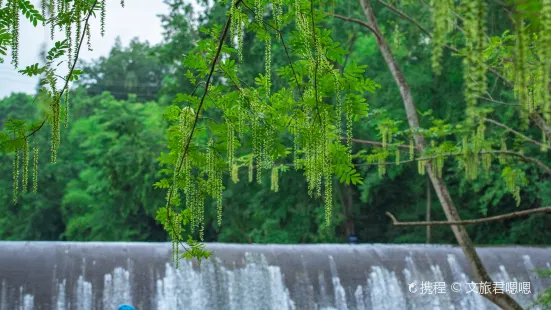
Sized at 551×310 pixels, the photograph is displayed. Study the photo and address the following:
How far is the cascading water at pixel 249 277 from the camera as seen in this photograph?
35.6ft

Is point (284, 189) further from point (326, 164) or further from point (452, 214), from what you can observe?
point (326, 164)

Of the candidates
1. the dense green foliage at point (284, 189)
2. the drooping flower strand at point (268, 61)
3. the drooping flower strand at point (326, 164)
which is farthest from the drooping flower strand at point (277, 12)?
the dense green foliage at point (284, 189)

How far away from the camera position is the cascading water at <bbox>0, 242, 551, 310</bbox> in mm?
10836

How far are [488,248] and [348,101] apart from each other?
32.1 feet

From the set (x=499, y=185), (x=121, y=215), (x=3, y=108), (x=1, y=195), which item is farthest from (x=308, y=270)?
(x=3, y=108)

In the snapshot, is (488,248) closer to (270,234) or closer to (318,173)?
(270,234)

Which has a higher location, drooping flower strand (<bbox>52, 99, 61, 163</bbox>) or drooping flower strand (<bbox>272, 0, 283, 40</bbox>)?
drooping flower strand (<bbox>272, 0, 283, 40</bbox>)

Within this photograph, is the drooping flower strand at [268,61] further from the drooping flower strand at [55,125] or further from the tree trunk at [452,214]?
the tree trunk at [452,214]

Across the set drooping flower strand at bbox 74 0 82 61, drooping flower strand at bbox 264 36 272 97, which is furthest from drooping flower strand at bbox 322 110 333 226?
drooping flower strand at bbox 74 0 82 61

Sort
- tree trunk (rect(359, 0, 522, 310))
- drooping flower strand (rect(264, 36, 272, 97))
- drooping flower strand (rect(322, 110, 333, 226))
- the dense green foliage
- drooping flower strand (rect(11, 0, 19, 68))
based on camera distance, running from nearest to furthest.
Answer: drooping flower strand (rect(11, 0, 19, 68)), drooping flower strand (rect(264, 36, 272, 97)), drooping flower strand (rect(322, 110, 333, 226)), tree trunk (rect(359, 0, 522, 310)), the dense green foliage

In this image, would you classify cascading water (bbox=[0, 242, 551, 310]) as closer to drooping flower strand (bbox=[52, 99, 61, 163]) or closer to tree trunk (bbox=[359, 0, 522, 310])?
tree trunk (bbox=[359, 0, 522, 310])

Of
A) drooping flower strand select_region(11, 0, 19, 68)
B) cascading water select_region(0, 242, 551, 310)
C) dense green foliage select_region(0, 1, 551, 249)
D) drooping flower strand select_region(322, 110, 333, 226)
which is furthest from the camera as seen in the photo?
dense green foliage select_region(0, 1, 551, 249)

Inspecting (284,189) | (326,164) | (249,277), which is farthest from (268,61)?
(284,189)

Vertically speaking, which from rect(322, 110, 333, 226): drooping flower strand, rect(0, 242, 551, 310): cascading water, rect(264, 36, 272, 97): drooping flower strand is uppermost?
rect(264, 36, 272, 97): drooping flower strand
